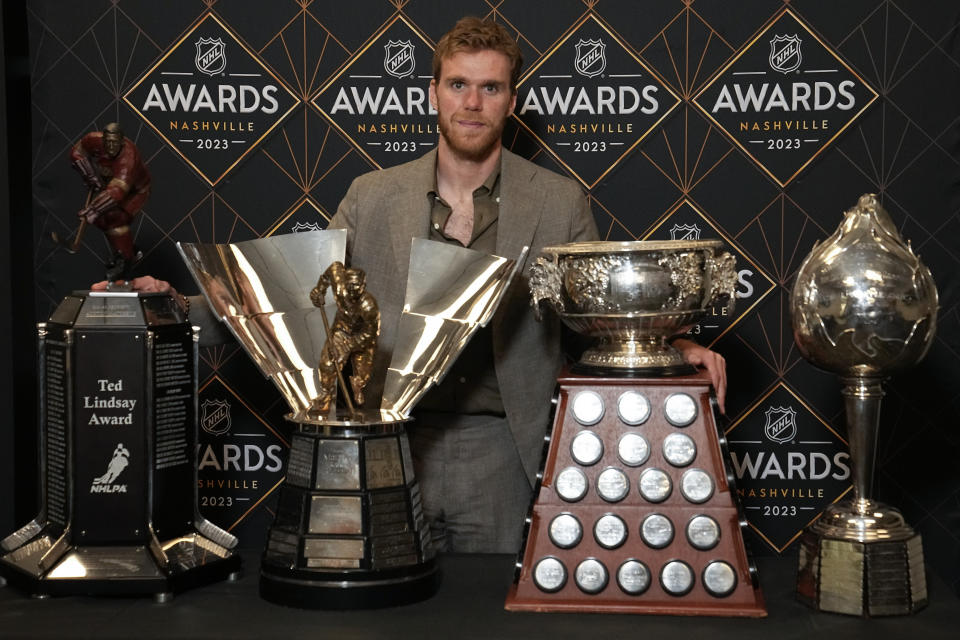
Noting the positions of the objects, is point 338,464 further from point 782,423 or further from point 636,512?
point 782,423

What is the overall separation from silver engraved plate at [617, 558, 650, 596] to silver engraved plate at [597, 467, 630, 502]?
105 mm

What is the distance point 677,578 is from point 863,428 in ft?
1.22

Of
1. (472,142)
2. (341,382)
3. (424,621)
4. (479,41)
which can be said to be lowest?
(424,621)

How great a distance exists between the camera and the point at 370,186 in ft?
8.44

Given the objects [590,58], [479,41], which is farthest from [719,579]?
[590,58]

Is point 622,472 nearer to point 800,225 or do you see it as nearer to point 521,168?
point 521,168

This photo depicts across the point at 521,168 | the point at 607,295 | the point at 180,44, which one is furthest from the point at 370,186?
the point at 607,295

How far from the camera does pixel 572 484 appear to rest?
5.31 ft

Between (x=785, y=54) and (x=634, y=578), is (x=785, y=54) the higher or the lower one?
the higher one

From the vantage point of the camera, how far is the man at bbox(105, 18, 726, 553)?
2441 mm

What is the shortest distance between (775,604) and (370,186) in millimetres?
1437

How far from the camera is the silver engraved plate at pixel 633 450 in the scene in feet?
5.29

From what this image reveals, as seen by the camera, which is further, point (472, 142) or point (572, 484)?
point (472, 142)

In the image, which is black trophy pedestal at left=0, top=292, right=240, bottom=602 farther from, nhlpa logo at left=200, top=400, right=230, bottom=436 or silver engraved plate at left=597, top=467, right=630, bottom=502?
nhlpa logo at left=200, top=400, right=230, bottom=436
